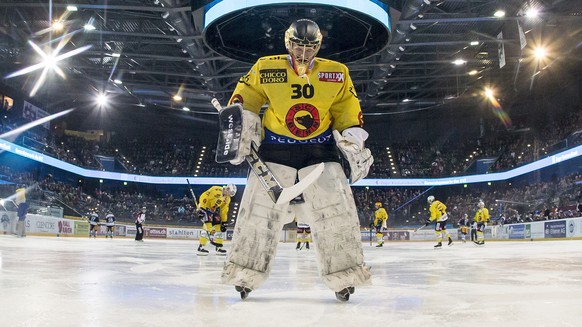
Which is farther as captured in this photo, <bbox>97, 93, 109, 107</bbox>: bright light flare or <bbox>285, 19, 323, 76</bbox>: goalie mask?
<bbox>97, 93, 109, 107</bbox>: bright light flare

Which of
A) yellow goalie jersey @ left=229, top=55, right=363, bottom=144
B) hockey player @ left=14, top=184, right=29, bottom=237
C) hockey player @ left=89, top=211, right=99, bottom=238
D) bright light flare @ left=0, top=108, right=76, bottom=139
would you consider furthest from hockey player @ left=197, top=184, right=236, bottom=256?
bright light flare @ left=0, top=108, right=76, bottom=139

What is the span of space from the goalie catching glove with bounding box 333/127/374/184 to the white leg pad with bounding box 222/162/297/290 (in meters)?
0.46

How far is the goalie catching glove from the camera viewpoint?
281 cm

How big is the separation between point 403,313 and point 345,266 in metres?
0.61

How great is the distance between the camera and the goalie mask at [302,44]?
9.58ft

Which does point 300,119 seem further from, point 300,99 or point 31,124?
point 31,124

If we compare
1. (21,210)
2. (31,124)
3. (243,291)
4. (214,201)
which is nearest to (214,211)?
(214,201)

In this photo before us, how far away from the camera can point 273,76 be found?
296cm

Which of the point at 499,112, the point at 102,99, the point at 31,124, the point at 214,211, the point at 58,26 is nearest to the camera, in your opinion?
the point at 214,211

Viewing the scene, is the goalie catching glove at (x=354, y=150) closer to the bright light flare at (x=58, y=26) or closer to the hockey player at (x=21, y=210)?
the hockey player at (x=21, y=210)

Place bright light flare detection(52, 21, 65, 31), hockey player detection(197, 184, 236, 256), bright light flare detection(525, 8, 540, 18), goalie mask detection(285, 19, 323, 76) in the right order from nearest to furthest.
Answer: goalie mask detection(285, 19, 323, 76) → hockey player detection(197, 184, 236, 256) → bright light flare detection(525, 8, 540, 18) → bright light flare detection(52, 21, 65, 31)

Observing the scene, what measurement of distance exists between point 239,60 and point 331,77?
1383 centimetres

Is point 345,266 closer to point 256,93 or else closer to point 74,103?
point 256,93

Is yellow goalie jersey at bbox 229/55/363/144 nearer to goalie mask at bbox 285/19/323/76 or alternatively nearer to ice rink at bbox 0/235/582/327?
goalie mask at bbox 285/19/323/76
